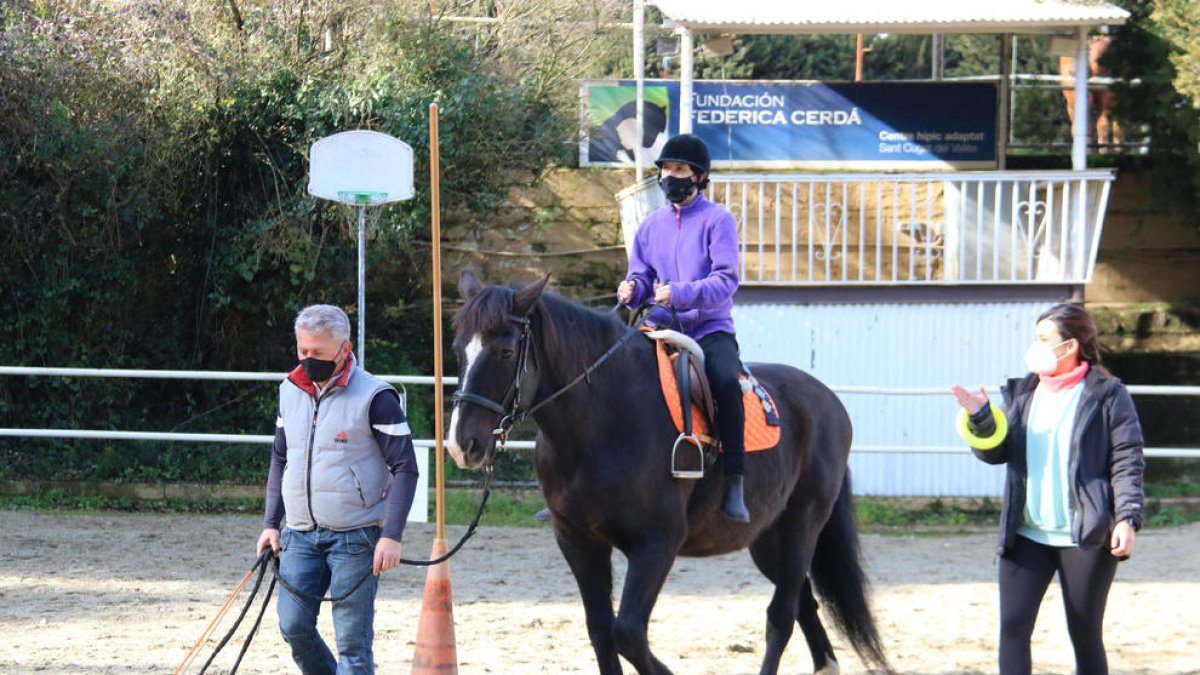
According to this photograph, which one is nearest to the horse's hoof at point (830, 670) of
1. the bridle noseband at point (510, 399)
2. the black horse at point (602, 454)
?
the black horse at point (602, 454)

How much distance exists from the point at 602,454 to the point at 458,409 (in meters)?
0.72

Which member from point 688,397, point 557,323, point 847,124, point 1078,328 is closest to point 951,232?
point 847,124

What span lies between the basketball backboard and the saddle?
4302 mm

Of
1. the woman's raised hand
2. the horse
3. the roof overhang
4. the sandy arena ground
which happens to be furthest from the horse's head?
the horse

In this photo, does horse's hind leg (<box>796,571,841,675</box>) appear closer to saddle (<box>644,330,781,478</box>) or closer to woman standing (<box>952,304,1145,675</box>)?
saddle (<box>644,330,781,478</box>)

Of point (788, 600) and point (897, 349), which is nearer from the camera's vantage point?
point (788, 600)

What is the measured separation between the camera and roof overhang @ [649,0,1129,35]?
37.4ft

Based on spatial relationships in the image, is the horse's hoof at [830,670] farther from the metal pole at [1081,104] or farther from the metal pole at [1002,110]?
the metal pole at [1002,110]

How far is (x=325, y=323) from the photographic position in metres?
4.29

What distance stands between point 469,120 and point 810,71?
8.21 meters

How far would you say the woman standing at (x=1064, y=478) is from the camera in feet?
14.1

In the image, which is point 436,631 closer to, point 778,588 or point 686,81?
point 778,588

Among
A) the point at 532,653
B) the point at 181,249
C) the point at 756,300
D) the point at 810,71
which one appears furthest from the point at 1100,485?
the point at 810,71

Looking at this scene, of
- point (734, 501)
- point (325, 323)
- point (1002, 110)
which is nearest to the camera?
point (325, 323)
